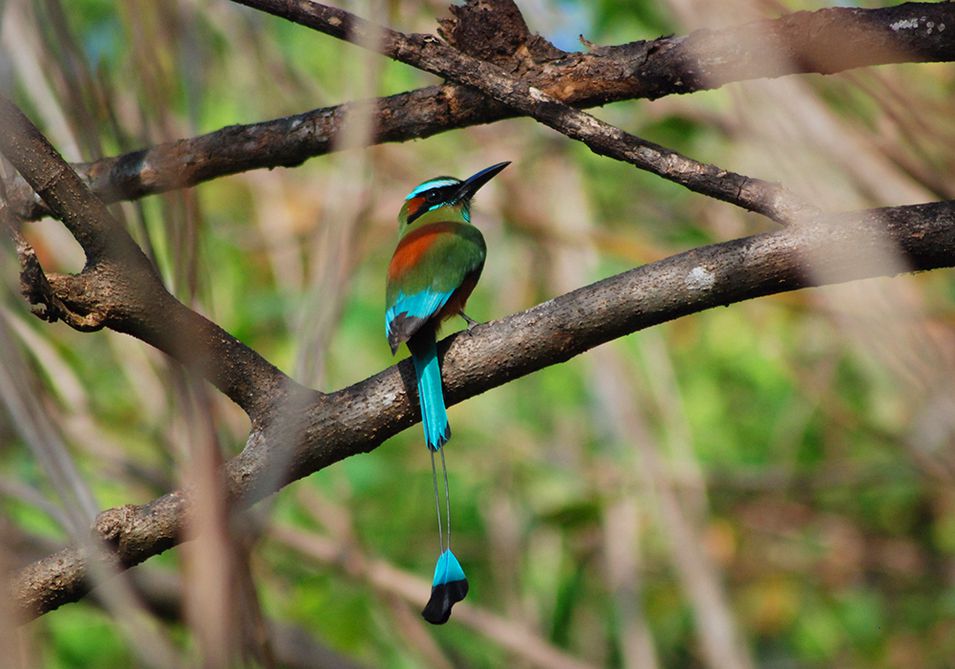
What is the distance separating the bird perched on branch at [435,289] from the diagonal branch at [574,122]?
554 millimetres

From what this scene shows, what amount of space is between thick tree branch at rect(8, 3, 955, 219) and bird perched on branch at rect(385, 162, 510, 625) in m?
0.50

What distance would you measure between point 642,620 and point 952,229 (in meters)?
3.05

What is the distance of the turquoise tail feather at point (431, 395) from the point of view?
2234 millimetres

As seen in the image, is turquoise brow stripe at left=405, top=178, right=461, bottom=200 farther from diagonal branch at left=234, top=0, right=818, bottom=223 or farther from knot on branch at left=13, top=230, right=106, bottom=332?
knot on branch at left=13, top=230, right=106, bottom=332

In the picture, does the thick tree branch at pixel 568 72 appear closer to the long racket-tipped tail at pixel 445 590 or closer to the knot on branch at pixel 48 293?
the knot on branch at pixel 48 293

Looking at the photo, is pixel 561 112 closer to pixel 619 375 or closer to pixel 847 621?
pixel 619 375

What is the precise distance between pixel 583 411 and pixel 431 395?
3659mm

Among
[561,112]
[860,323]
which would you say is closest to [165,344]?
[561,112]

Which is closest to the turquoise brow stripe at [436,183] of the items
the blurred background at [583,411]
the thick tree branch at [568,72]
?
the blurred background at [583,411]

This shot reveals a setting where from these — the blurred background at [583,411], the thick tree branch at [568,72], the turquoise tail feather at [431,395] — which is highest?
the blurred background at [583,411]

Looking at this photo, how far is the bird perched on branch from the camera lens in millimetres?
2230

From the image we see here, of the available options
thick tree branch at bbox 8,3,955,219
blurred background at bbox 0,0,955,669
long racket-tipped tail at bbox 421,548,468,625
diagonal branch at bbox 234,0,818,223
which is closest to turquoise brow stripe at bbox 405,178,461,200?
blurred background at bbox 0,0,955,669

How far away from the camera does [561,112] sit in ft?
6.79

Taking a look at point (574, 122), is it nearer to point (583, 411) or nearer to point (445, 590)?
point (445, 590)
